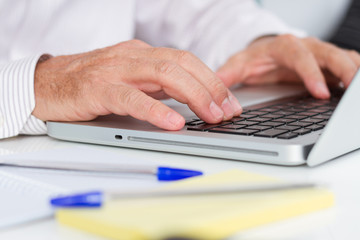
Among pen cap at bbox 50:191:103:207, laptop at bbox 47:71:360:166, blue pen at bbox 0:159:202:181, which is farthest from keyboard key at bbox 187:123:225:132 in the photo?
pen cap at bbox 50:191:103:207

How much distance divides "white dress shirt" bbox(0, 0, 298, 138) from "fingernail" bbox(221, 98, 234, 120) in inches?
9.5

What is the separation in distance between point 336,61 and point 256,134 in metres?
0.44

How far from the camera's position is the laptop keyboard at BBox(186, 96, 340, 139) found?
52 cm

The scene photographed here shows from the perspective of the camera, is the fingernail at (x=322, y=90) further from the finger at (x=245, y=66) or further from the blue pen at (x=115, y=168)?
the blue pen at (x=115, y=168)

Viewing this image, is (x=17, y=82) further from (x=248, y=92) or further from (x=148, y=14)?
(x=148, y=14)

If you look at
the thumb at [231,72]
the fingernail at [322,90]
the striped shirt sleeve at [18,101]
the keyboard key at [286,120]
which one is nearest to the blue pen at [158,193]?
the keyboard key at [286,120]

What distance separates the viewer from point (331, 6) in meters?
2.17

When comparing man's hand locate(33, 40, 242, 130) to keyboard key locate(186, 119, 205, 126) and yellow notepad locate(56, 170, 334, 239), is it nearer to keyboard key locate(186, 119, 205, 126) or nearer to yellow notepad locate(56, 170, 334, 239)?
keyboard key locate(186, 119, 205, 126)

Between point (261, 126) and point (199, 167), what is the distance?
10 cm

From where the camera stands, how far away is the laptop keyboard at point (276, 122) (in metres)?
0.52

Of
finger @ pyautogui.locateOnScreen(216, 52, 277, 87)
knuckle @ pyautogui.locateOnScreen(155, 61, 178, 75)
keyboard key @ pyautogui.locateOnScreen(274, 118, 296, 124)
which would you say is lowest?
keyboard key @ pyautogui.locateOnScreen(274, 118, 296, 124)

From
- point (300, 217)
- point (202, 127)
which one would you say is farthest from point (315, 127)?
point (300, 217)

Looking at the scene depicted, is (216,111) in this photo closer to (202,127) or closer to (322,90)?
(202,127)

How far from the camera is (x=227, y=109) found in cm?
61
